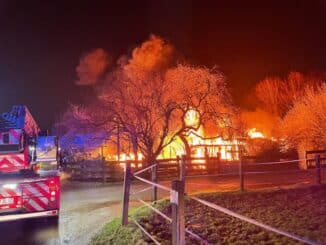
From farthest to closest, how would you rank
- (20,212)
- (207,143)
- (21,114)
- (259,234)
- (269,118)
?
(269,118) < (207,143) < (21,114) < (20,212) < (259,234)

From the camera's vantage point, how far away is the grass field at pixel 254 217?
7719 mm

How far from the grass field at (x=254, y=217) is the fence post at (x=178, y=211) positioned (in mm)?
2248

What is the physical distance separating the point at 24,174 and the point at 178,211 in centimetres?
576

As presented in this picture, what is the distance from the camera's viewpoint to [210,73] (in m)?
28.3

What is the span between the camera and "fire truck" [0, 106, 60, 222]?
9.28m

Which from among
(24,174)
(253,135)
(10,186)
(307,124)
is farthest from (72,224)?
(253,135)

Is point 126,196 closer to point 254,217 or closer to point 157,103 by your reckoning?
point 254,217

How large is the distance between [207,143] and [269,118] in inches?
898

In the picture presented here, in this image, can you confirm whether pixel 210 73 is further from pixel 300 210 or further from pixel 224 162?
pixel 300 210

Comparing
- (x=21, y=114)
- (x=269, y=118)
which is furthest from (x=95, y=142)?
(x=269, y=118)

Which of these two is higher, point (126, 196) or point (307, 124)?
point (307, 124)

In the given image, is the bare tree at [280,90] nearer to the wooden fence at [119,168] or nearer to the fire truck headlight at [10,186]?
the wooden fence at [119,168]

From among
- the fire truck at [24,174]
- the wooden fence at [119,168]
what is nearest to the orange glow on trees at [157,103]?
the wooden fence at [119,168]

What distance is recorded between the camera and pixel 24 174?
33.1ft
